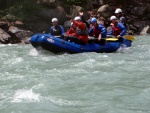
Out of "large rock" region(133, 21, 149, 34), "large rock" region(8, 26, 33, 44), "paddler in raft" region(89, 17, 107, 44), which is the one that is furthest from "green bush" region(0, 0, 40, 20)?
"paddler in raft" region(89, 17, 107, 44)

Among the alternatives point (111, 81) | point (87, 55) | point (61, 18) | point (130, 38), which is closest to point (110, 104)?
point (111, 81)

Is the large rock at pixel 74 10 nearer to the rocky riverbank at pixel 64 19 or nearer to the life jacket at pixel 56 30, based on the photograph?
the rocky riverbank at pixel 64 19

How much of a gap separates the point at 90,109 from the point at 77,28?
230 inches

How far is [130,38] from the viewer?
11.4 meters

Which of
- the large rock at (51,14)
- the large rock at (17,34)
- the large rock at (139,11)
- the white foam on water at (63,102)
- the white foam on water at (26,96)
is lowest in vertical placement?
the large rock at (17,34)

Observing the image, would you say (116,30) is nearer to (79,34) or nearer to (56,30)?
(79,34)

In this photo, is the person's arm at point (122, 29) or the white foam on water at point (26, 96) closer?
the white foam on water at point (26, 96)

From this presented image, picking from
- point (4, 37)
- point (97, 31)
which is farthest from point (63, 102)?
point (4, 37)

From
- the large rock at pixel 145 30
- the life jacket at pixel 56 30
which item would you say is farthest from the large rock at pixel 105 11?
the life jacket at pixel 56 30

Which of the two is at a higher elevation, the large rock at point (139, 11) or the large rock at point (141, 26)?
the large rock at point (139, 11)

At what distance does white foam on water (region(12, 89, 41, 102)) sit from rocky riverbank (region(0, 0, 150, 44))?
922 cm

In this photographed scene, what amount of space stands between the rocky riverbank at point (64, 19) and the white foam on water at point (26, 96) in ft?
30.2

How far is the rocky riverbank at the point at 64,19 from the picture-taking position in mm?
15578

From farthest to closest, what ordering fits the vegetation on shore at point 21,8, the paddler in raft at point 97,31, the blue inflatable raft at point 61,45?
the vegetation on shore at point 21,8 → the paddler in raft at point 97,31 → the blue inflatable raft at point 61,45
